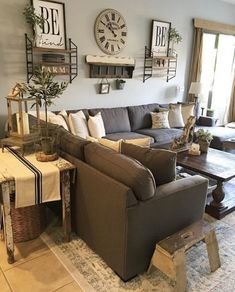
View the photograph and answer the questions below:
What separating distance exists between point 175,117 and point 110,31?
1900mm

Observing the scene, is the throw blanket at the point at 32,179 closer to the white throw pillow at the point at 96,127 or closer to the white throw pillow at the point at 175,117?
the white throw pillow at the point at 96,127

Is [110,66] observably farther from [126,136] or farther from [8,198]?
[8,198]

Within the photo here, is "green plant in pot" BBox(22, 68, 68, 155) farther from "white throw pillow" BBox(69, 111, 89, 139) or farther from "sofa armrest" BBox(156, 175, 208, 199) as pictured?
"white throw pillow" BBox(69, 111, 89, 139)

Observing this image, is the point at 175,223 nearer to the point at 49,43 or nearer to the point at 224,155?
the point at 224,155

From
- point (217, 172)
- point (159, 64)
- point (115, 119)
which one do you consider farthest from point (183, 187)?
point (159, 64)

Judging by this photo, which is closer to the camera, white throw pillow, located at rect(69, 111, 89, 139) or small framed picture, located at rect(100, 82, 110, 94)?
white throw pillow, located at rect(69, 111, 89, 139)

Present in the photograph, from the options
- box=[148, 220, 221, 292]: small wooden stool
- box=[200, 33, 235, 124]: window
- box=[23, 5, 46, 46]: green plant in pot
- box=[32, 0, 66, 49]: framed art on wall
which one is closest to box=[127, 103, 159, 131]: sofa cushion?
box=[32, 0, 66, 49]: framed art on wall

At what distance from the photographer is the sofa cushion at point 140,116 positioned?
4.60 metres

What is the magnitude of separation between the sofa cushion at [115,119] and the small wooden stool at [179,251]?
8.30ft

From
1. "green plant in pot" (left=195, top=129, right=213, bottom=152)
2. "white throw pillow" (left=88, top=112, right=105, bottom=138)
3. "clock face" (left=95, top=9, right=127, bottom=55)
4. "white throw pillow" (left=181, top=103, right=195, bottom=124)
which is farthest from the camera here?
"white throw pillow" (left=181, top=103, right=195, bottom=124)

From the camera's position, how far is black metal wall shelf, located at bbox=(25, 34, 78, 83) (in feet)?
11.8

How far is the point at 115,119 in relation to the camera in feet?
14.3

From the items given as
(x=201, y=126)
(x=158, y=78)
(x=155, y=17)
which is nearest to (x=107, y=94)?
(x=158, y=78)

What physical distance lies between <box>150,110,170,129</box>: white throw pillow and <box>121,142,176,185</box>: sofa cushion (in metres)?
2.67
